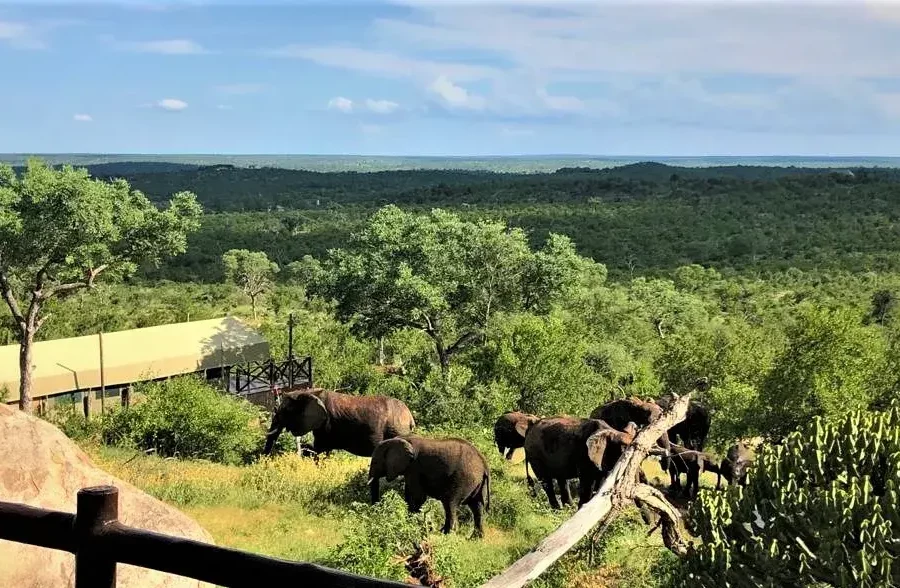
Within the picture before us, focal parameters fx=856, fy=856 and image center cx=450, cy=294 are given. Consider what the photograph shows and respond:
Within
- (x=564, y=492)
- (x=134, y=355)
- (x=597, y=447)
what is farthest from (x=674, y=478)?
(x=134, y=355)

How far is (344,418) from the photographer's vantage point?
19266mm

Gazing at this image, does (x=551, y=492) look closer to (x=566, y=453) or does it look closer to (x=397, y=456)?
(x=566, y=453)

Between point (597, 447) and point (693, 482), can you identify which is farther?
point (693, 482)

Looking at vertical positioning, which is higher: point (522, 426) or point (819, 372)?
point (819, 372)

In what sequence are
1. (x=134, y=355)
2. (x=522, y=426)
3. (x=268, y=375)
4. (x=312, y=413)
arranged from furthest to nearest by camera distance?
(x=268, y=375) < (x=134, y=355) < (x=522, y=426) < (x=312, y=413)

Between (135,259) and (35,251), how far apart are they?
352cm

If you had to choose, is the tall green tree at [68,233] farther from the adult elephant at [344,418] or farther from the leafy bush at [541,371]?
the leafy bush at [541,371]

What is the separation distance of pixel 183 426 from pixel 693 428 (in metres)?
13.1

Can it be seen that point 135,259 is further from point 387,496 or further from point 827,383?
point 827,383

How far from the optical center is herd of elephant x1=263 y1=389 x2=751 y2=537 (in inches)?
585

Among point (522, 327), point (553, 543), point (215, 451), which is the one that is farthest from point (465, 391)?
point (553, 543)

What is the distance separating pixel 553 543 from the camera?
861 centimetres

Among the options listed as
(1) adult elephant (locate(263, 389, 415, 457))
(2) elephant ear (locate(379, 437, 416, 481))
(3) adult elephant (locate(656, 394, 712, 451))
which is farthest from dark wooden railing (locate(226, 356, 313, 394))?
(2) elephant ear (locate(379, 437, 416, 481))

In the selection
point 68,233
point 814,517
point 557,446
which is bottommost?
point 557,446
